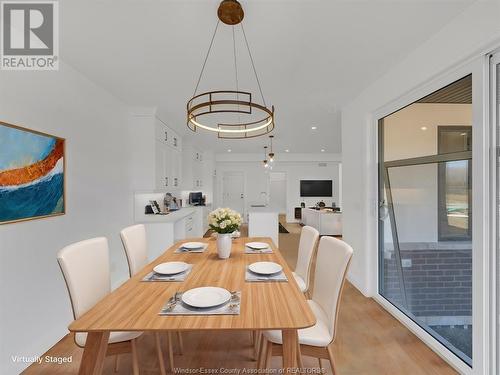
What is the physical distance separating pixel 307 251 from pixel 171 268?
1157 mm

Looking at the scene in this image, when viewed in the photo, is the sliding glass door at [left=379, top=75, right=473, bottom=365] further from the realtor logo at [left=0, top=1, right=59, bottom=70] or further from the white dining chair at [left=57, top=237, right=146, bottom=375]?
the realtor logo at [left=0, top=1, right=59, bottom=70]

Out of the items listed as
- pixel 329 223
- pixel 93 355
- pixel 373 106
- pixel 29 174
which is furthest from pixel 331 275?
pixel 329 223

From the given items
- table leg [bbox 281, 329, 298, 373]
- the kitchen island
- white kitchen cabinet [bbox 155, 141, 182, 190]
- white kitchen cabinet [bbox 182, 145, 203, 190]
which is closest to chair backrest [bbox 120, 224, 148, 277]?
table leg [bbox 281, 329, 298, 373]

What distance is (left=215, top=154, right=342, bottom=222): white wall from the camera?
938 centimetres

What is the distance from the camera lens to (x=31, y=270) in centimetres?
204

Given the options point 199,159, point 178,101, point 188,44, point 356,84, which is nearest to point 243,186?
point 199,159

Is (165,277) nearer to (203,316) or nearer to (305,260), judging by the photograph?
(203,316)

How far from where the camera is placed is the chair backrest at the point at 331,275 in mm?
1521

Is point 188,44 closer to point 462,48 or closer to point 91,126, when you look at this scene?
point 91,126

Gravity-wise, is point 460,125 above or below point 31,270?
above

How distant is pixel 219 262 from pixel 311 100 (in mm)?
2544

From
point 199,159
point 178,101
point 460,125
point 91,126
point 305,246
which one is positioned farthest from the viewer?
point 199,159

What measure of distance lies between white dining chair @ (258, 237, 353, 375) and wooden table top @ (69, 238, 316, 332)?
0.26 m

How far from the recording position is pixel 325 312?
1.70 meters
